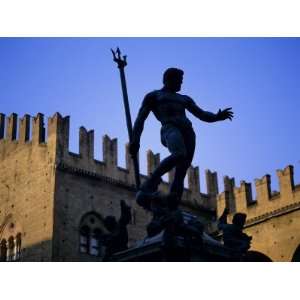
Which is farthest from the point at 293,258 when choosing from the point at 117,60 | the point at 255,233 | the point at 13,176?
the point at 117,60

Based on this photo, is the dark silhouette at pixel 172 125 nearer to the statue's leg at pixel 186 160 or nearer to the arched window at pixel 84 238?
the statue's leg at pixel 186 160

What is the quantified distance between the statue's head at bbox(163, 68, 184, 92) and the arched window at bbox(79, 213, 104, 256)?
73.6ft

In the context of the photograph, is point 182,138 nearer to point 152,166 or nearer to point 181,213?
point 181,213

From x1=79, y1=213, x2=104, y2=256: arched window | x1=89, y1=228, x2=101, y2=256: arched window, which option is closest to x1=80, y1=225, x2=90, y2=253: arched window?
x1=79, y1=213, x2=104, y2=256: arched window

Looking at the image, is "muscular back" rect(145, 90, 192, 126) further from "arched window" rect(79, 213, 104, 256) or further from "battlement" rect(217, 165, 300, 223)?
"arched window" rect(79, 213, 104, 256)

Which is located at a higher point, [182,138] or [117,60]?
[117,60]

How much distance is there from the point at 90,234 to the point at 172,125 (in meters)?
23.3

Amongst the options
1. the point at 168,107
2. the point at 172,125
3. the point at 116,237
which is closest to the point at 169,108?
the point at 168,107

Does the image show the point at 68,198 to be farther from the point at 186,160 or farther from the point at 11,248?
the point at 186,160

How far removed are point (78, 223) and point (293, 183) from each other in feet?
31.4

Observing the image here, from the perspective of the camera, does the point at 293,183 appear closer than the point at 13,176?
Yes

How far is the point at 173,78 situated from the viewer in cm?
855

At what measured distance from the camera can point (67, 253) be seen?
29672mm

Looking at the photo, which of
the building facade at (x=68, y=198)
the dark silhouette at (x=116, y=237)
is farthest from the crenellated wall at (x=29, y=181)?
the dark silhouette at (x=116, y=237)
